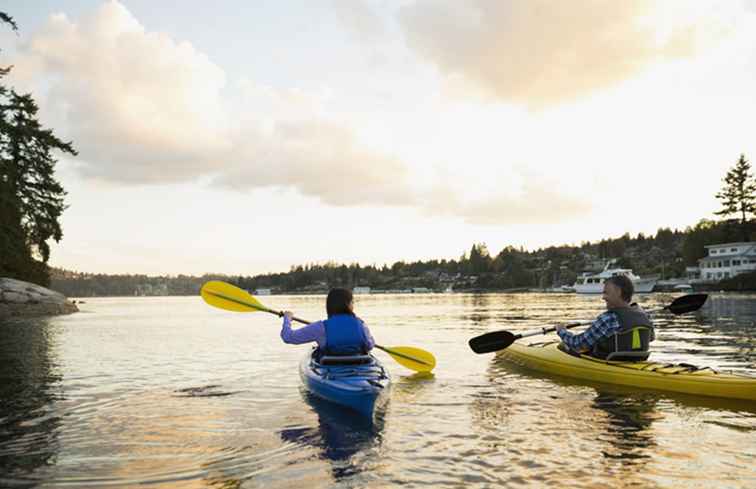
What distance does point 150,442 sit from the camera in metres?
7.47

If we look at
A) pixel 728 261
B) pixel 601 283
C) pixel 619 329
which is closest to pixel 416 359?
pixel 619 329

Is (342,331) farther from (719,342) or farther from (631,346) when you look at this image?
(719,342)

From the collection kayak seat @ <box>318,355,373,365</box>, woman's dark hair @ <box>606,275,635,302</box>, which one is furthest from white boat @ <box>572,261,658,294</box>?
kayak seat @ <box>318,355,373,365</box>

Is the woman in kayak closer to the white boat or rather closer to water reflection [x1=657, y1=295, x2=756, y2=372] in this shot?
water reflection [x1=657, y1=295, x2=756, y2=372]

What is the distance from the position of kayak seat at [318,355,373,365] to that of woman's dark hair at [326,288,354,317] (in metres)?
0.76

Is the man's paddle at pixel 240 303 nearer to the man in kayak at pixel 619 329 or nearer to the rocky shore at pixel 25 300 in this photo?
the man in kayak at pixel 619 329

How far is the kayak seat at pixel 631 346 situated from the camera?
11.0 m

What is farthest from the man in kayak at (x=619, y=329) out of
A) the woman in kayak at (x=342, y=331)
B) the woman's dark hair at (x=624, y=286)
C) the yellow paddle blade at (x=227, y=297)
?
the yellow paddle blade at (x=227, y=297)

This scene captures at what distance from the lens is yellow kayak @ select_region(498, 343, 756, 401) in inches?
373

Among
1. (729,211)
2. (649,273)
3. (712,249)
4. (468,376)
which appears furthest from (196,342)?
(649,273)

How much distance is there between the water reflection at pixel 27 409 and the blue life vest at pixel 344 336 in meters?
4.29

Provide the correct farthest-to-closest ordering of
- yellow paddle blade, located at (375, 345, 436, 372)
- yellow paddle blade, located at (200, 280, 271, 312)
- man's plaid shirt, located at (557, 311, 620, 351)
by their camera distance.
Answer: yellow paddle blade, located at (200, 280, 271, 312) < yellow paddle blade, located at (375, 345, 436, 372) < man's plaid shirt, located at (557, 311, 620, 351)

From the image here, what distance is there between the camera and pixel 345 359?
31.8 feet

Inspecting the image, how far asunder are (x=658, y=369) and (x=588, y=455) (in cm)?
482
